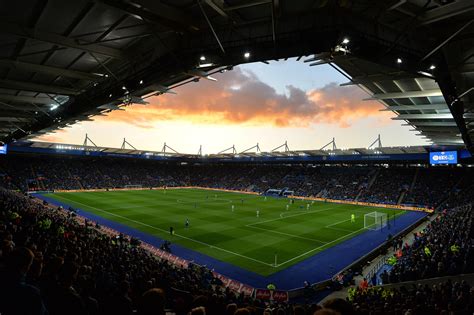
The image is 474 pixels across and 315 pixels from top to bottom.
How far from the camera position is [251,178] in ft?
287

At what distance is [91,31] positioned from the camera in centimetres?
956

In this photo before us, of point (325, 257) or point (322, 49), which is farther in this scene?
point (325, 257)

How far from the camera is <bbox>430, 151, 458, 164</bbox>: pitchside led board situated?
42.5 metres

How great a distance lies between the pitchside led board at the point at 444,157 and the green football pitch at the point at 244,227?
1006cm

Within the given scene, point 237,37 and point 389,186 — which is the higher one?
point 237,37

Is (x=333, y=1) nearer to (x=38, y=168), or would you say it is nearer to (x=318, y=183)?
(x=318, y=183)

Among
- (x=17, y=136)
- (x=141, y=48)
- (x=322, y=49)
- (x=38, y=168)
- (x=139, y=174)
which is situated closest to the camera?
(x=322, y=49)

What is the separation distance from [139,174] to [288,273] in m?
75.2

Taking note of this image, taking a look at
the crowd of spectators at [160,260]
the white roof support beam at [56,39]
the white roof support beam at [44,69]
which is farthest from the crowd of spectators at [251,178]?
the white roof support beam at [56,39]

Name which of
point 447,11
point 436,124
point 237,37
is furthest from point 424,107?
point 237,37

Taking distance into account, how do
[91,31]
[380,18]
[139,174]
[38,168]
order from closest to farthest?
[380,18] → [91,31] → [38,168] → [139,174]

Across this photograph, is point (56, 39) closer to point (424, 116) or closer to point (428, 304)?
point (428, 304)

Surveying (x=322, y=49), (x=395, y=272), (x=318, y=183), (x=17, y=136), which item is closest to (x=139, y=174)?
→ (x=318, y=183)

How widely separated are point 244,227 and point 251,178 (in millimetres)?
54294
